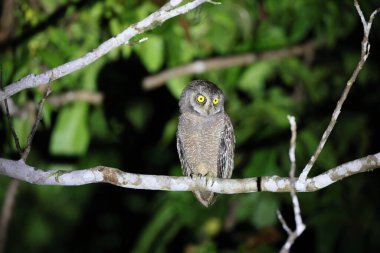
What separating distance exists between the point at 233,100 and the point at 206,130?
2.50m

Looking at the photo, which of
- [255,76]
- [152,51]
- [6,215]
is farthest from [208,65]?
[6,215]

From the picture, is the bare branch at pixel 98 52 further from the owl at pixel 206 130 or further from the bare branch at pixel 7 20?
the bare branch at pixel 7 20

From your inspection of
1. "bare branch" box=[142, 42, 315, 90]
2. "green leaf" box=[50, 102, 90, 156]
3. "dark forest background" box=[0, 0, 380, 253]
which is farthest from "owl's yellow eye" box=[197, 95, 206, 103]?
"green leaf" box=[50, 102, 90, 156]

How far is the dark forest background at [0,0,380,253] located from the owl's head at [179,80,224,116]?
594mm

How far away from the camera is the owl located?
16.0 feet

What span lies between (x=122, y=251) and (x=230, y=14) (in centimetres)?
795

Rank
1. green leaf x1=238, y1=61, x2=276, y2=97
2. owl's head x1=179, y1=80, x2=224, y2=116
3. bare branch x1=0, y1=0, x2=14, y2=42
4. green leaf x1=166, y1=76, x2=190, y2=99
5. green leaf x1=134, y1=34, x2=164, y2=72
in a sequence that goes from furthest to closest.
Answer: green leaf x1=238, y1=61, x2=276, y2=97 → green leaf x1=166, y1=76, x2=190, y2=99 → bare branch x1=0, y1=0, x2=14, y2=42 → green leaf x1=134, y1=34, x2=164, y2=72 → owl's head x1=179, y1=80, x2=224, y2=116

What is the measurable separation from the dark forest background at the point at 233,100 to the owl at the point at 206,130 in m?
0.66

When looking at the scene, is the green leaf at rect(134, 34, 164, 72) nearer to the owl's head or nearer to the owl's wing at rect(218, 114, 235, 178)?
the owl's head

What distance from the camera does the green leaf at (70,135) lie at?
18.7 ft

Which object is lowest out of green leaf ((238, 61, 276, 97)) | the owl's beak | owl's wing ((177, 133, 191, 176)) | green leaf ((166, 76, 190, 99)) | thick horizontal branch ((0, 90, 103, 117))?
owl's wing ((177, 133, 191, 176))

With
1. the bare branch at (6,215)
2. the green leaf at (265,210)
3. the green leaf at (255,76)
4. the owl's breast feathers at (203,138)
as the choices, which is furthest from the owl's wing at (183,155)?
the green leaf at (265,210)

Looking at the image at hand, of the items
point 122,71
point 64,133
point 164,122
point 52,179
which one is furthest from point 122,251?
point 52,179

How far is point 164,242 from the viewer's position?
702 centimetres
